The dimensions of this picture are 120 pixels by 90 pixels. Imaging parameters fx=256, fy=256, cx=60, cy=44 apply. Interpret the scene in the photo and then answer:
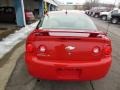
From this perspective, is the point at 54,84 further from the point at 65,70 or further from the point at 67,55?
the point at 67,55

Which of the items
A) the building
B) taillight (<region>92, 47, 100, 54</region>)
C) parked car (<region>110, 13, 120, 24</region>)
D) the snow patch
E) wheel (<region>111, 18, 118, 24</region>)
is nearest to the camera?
taillight (<region>92, 47, 100, 54</region>)

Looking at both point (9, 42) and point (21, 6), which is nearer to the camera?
point (9, 42)

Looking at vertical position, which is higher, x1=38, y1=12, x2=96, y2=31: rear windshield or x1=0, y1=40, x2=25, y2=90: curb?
x1=38, y1=12, x2=96, y2=31: rear windshield

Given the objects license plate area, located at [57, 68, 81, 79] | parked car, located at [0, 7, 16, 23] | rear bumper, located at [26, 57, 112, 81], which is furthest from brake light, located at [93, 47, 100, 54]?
parked car, located at [0, 7, 16, 23]

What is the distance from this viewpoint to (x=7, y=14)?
934 inches

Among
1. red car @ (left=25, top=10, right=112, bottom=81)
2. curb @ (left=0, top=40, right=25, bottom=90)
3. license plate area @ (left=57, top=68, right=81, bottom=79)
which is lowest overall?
curb @ (left=0, top=40, right=25, bottom=90)

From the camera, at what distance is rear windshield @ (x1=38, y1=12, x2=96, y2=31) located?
5761 mm

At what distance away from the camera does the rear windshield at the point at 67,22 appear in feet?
18.9

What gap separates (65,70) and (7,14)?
19840 mm

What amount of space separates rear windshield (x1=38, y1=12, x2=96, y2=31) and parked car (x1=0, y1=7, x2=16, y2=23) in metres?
17.5

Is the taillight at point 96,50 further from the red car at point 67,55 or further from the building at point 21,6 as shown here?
the building at point 21,6

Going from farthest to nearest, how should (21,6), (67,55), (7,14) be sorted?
1. (7,14)
2. (21,6)
3. (67,55)

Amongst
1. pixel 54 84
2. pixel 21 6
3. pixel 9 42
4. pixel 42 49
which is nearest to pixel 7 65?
pixel 54 84

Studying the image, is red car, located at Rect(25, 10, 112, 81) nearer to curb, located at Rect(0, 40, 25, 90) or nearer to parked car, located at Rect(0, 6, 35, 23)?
curb, located at Rect(0, 40, 25, 90)
